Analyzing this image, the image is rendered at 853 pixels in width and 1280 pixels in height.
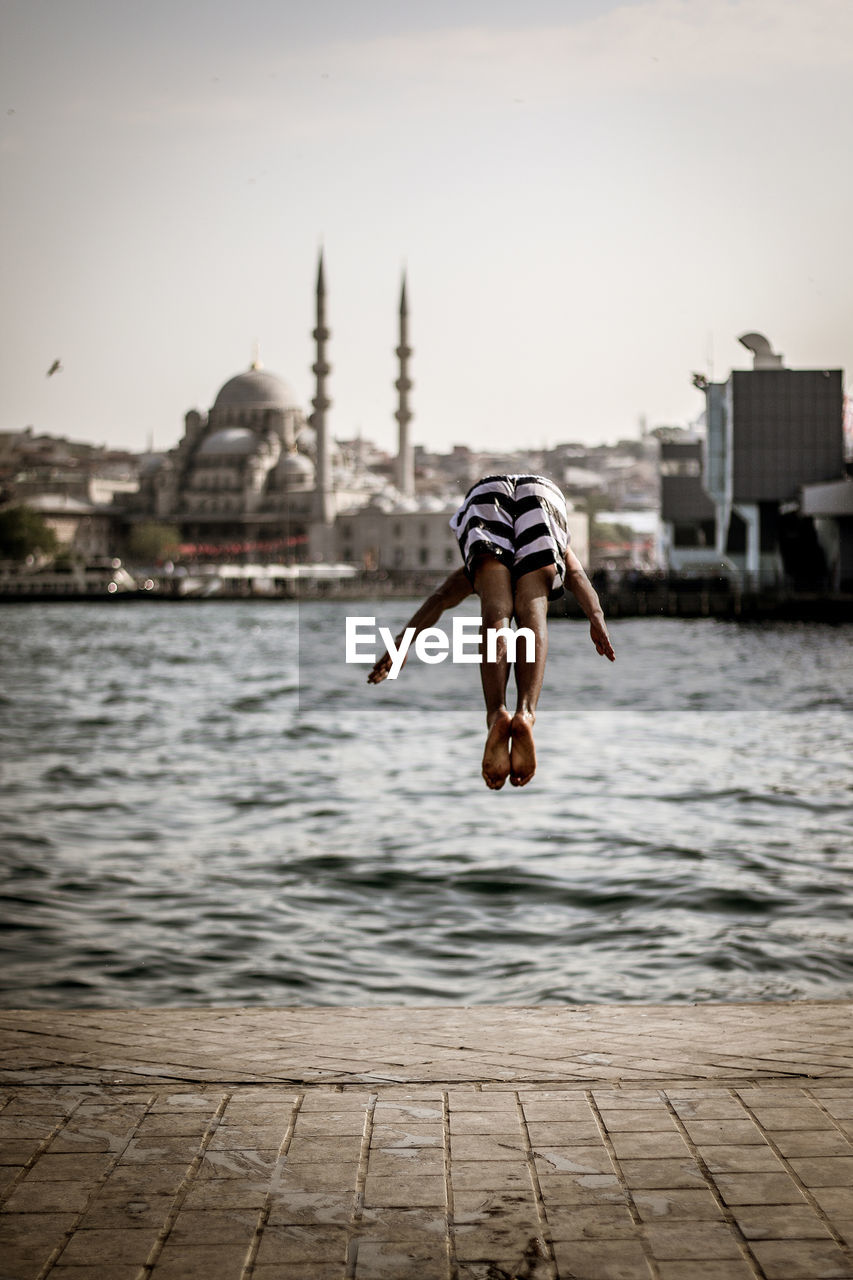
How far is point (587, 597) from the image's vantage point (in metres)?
3.04

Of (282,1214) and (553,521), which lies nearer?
(553,521)

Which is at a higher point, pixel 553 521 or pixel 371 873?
pixel 553 521

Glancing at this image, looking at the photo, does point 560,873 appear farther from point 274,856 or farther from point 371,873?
point 274,856

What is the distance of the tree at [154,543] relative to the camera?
12812 centimetres

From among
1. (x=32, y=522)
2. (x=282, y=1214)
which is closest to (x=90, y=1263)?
(x=282, y=1214)

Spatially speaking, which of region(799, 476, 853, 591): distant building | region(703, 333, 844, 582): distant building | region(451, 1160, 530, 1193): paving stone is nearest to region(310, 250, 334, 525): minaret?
region(703, 333, 844, 582): distant building

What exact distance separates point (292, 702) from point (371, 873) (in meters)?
24.6

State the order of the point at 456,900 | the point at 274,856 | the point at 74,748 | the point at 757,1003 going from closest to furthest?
the point at 757,1003, the point at 456,900, the point at 274,856, the point at 74,748

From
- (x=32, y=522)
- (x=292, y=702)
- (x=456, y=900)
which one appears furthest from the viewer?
(x=32, y=522)

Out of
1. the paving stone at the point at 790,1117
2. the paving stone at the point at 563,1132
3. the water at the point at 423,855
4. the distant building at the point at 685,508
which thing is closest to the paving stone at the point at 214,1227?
the paving stone at the point at 563,1132

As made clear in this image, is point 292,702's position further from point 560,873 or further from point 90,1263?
point 90,1263

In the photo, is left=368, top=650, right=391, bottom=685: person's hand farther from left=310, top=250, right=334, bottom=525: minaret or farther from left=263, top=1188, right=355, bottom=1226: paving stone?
left=310, top=250, right=334, bottom=525: minaret

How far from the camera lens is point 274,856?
50.8 ft

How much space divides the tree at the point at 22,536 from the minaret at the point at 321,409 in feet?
68.6
